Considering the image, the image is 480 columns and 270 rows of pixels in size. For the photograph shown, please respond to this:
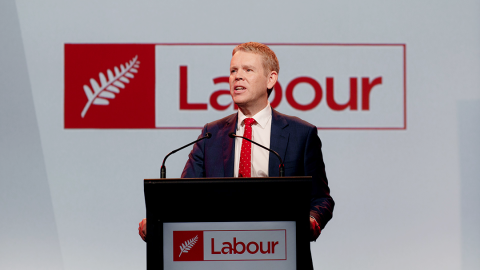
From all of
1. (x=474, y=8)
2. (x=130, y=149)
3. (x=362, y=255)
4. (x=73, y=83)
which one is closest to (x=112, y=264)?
(x=130, y=149)

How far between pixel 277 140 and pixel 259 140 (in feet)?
0.26

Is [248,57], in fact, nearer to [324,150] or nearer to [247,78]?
[247,78]

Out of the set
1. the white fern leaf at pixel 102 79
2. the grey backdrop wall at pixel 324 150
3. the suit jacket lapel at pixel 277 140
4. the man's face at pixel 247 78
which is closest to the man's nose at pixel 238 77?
the man's face at pixel 247 78

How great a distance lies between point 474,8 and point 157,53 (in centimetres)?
222

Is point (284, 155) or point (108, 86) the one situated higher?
point (108, 86)

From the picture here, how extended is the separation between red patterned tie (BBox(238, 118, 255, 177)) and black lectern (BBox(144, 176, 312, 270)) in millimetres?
487

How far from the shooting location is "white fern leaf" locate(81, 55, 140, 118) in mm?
3266

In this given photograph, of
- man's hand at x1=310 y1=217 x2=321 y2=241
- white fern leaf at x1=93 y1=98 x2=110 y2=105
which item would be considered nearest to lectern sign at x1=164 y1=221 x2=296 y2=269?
man's hand at x1=310 y1=217 x2=321 y2=241

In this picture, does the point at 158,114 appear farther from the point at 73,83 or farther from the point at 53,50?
the point at 53,50

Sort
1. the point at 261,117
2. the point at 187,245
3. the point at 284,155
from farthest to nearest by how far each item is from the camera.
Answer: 1. the point at 261,117
2. the point at 284,155
3. the point at 187,245

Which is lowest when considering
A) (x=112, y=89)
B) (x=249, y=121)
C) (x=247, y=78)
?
(x=249, y=121)

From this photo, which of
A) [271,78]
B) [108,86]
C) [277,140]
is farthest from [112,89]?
[277,140]

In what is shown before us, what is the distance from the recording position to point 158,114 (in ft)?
10.7

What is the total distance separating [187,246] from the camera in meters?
1.27
